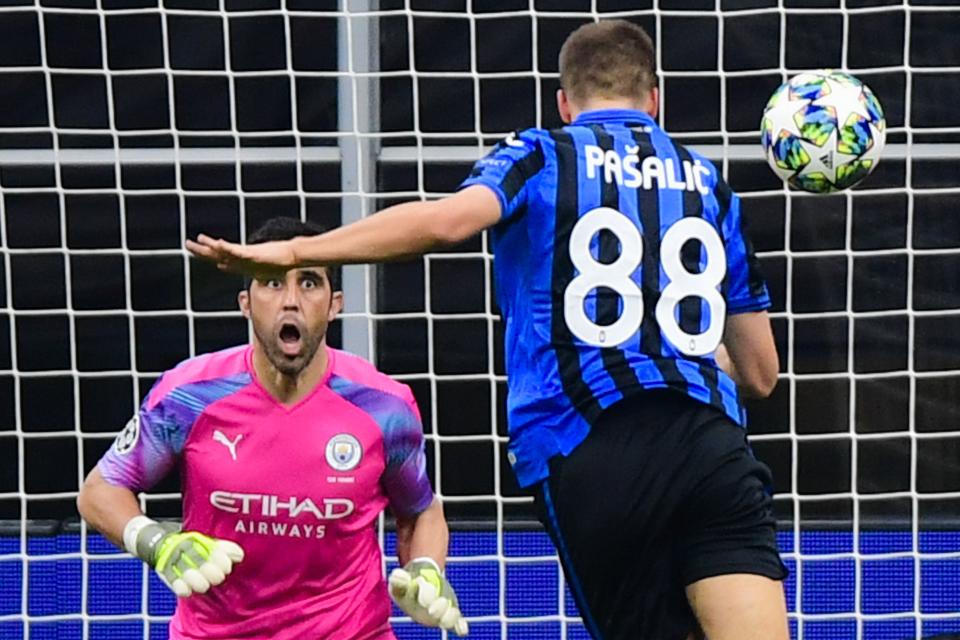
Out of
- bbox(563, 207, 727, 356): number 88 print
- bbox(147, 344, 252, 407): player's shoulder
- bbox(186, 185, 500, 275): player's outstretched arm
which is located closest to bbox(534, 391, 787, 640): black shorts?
bbox(563, 207, 727, 356): number 88 print

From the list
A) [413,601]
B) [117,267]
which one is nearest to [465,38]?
[117,267]

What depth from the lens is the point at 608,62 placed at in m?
3.79

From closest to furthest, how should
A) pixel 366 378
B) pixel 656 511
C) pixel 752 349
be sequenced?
1. pixel 656 511
2. pixel 752 349
3. pixel 366 378

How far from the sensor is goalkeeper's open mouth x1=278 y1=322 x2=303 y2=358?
4453 mm

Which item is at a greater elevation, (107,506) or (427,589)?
(107,506)

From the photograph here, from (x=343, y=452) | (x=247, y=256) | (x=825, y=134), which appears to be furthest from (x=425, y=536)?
(x=247, y=256)

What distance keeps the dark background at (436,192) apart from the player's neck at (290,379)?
1.53 m

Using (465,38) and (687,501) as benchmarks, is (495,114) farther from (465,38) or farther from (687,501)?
(687,501)

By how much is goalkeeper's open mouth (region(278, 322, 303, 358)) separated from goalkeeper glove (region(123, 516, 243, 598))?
0.53 metres

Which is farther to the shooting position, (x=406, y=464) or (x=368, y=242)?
(x=406, y=464)

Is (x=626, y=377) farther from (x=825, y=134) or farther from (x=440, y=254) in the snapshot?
(x=440, y=254)

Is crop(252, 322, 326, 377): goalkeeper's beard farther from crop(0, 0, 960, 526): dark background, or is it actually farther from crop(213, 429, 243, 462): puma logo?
crop(0, 0, 960, 526): dark background

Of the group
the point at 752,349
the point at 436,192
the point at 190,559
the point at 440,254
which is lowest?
the point at 190,559

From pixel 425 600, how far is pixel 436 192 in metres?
2.47
